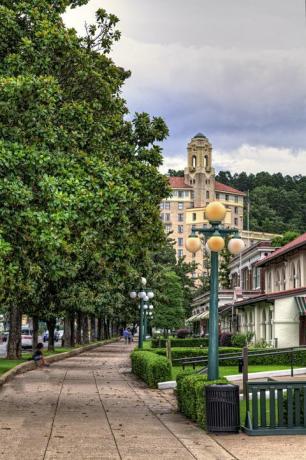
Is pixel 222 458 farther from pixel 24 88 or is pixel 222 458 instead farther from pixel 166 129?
pixel 166 129

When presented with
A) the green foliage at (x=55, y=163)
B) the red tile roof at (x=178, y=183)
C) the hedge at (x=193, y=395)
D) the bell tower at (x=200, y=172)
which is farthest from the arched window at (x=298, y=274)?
the red tile roof at (x=178, y=183)

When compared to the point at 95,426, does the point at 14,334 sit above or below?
above

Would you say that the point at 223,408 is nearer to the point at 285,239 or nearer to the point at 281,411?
the point at 281,411

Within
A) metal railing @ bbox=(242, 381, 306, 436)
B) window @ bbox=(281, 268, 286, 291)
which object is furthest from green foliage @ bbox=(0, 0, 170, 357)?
window @ bbox=(281, 268, 286, 291)

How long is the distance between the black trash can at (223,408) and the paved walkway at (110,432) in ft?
0.74

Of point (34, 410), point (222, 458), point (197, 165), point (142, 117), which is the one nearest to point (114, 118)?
point (142, 117)

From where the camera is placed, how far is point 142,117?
27.4 meters

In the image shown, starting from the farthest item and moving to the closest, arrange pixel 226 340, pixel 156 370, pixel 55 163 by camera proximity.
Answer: pixel 226 340, pixel 156 370, pixel 55 163

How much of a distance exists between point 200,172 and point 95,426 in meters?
178

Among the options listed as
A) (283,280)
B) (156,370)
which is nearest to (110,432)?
(156,370)

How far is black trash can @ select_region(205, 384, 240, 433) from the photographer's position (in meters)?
13.5

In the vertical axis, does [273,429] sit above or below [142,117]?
below

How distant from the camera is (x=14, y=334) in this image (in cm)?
3694

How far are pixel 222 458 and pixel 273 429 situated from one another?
2423mm
